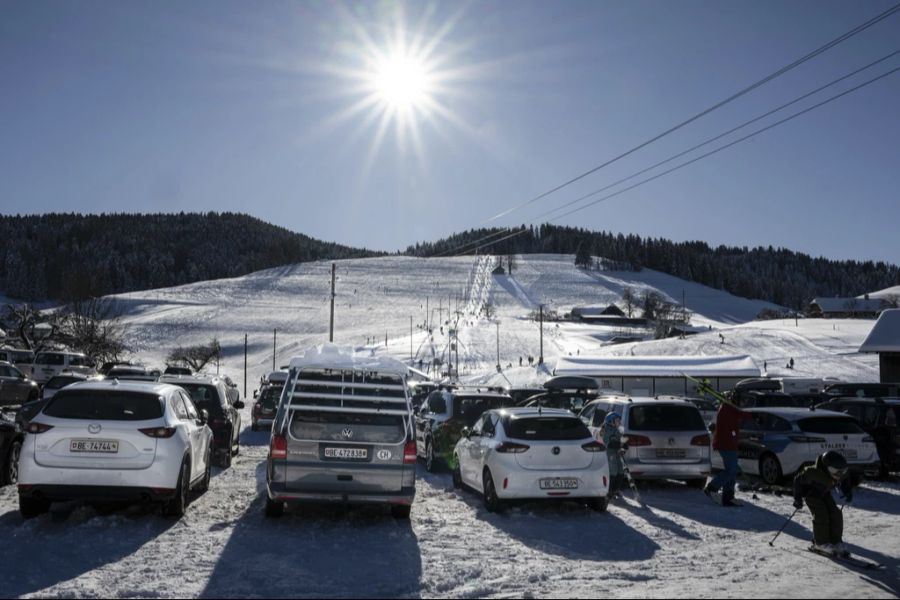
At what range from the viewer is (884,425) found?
49.3 feet

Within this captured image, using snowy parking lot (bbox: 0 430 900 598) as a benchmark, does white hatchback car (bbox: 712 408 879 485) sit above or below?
above

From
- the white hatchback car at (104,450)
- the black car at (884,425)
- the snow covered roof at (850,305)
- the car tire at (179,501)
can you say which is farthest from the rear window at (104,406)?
the snow covered roof at (850,305)

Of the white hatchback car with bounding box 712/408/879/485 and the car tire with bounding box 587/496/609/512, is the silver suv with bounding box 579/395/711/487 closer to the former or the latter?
the white hatchback car with bounding box 712/408/879/485

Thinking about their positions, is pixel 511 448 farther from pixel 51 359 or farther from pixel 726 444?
pixel 51 359

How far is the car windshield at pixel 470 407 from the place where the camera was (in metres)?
15.8

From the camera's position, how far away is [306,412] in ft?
31.3

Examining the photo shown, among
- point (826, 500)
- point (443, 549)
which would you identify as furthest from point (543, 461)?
point (826, 500)

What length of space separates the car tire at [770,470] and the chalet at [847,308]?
125m

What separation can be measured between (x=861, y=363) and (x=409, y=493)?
6259cm

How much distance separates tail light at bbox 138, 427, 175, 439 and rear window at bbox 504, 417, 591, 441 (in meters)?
4.46

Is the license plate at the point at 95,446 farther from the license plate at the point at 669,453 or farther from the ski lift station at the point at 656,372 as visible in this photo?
the ski lift station at the point at 656,372

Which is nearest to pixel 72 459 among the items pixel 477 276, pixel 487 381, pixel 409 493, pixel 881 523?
pixel 409 493

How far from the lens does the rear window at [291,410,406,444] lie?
9484mm

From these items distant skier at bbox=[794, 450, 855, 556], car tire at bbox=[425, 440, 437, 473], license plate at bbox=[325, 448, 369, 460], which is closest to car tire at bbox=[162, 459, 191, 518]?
license plate at bbox=[325, 448, 369, 460]
